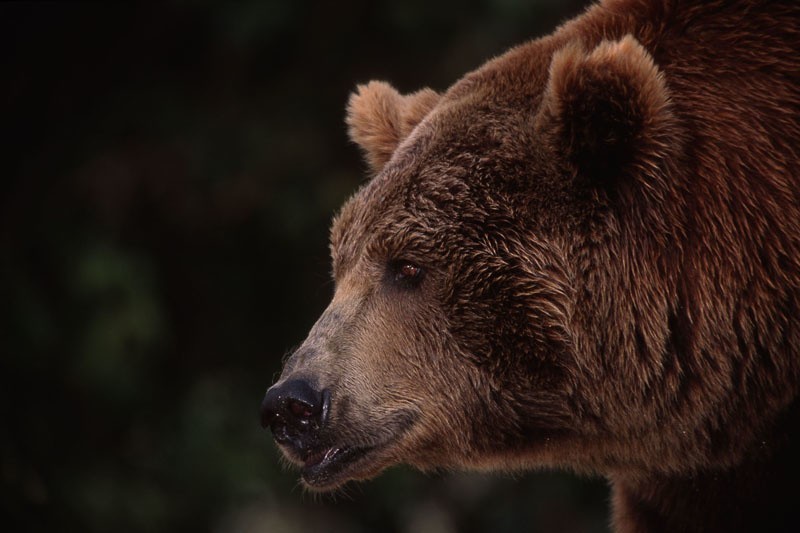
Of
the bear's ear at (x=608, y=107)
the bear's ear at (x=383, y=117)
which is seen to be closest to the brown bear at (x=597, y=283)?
the bear's ear at (x=608, y=107)

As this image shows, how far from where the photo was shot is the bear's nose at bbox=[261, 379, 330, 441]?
3301 millimetres

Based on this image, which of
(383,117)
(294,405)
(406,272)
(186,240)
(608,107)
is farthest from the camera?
(186,240)

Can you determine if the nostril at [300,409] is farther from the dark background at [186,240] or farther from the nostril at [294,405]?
the dark background at [186,240]

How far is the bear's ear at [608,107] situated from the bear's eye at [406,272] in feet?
1.88

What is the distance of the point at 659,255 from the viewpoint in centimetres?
320

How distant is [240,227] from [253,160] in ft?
2.01

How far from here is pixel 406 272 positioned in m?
3.45

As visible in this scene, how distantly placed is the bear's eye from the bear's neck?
91 centimetres

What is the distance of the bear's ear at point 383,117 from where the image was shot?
13.1ft

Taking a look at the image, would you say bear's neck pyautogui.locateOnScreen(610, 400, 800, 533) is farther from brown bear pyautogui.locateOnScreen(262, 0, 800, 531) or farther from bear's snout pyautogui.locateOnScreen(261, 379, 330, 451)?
bear's snout pyautogui.locateOnScreen(261, 379, 330, 451)

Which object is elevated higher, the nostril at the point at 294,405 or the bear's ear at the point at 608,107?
the bear's ear at the point at 608,107

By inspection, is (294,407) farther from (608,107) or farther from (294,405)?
(608,107)

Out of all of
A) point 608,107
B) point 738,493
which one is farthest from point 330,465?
point 608,107

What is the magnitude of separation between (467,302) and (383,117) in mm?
987
